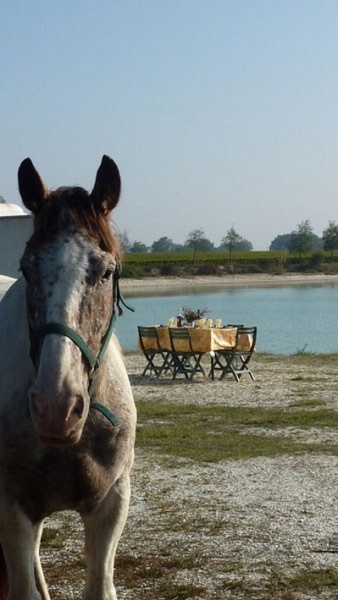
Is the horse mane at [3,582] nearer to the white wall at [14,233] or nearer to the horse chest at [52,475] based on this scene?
the horse chest at [52,475]

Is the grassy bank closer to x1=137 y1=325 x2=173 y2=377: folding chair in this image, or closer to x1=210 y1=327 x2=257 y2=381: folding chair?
x1=137 y1=325 x2=173 y2=377: folding chair

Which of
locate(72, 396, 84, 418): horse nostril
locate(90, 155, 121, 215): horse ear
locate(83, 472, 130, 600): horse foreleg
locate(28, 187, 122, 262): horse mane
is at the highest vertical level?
locate(90, 155, 121, 215): horse ear

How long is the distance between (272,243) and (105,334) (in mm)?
151921

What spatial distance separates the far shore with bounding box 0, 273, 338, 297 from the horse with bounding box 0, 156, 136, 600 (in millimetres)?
53218

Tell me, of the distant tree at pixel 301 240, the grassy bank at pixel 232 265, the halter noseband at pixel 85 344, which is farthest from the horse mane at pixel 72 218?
the distant tree at pixel 301 240

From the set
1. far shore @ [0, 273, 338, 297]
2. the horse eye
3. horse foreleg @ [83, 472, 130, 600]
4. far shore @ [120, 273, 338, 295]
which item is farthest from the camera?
→ far shore @ [120, 273, 338, 295]

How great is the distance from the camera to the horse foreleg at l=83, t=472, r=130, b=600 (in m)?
3.50

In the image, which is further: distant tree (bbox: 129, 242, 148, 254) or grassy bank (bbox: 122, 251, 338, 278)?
grassy bank (bbox: 122, 251, 338, 278)

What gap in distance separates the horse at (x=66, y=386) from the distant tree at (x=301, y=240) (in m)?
87.1

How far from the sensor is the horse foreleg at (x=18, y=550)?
332 cm

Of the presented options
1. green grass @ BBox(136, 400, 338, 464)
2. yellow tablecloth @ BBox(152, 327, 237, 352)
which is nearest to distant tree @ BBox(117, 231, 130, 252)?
green grass @ BBox(136, 400, 338, 464)

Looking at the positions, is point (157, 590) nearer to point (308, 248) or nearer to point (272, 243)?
point (308, 248)

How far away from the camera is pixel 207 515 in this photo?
7027 millimetres

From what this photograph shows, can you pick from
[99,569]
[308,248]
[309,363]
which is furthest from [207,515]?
[308,248]
